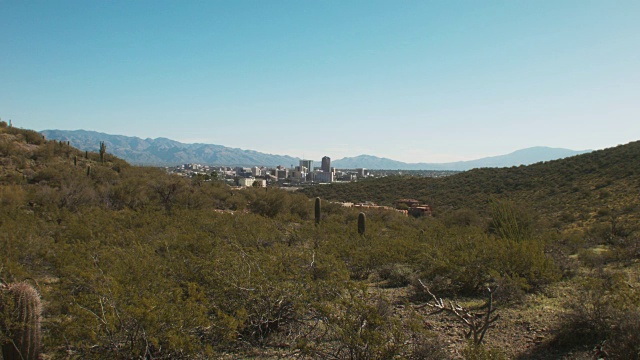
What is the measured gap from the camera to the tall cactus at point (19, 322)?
5707mm

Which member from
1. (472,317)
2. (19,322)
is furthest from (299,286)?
(19,322)

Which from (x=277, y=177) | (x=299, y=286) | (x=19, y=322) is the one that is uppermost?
(x=299, y=286)

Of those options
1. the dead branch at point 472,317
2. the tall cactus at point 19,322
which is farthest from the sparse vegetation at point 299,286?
the tall cactus at point 19,322

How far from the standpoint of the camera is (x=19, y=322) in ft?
18.8

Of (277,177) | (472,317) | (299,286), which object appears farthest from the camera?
(277,177)

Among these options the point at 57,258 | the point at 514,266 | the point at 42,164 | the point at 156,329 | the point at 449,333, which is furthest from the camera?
the point at 42,164

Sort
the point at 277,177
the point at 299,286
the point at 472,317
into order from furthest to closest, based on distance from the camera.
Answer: the point at 277,177 → the point at 299,286 → the point at 472,317

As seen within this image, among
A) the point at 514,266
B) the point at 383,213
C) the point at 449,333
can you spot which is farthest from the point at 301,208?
the point at 449,333

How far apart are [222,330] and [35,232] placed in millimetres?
9821

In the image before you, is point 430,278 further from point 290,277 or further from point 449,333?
point 290,277

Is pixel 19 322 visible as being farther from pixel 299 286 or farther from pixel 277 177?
pixel 277 177

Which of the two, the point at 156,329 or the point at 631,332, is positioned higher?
the point at 631,332

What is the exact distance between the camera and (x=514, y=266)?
30.3 feet

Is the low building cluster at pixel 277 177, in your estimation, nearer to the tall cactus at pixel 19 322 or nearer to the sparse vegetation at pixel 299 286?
the sparse vegetation at pixel 299 286
